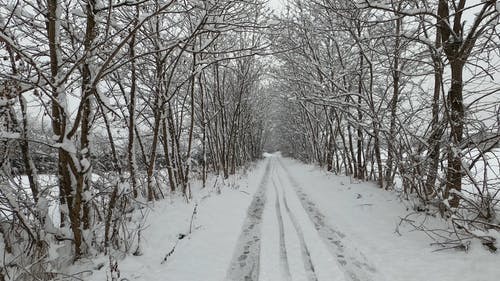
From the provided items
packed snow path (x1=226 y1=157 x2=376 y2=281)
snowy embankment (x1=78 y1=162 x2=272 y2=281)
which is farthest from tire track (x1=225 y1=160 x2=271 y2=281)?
snowy embankment (x1=78 y1=162 x2=272 y2=281)

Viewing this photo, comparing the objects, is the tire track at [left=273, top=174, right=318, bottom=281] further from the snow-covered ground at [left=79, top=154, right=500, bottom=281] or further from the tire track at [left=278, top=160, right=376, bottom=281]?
the tire track at [left=278, top=160, right=376, bottom=281]

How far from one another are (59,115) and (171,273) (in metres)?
2.43

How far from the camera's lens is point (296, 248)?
15.1 feet

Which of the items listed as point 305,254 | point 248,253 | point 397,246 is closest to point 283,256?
point 305,254

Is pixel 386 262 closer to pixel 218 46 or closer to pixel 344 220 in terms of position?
pixel 344 220

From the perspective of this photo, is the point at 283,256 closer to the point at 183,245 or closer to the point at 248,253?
the point at 248,253

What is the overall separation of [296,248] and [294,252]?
0.58ft

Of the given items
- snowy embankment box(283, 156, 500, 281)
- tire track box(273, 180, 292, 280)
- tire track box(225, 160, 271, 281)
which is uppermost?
snowy embankment box(283, 156, 500, 281)

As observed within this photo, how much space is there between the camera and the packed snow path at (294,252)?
374 cm

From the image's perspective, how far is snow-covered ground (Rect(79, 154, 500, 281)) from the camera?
3.72 m

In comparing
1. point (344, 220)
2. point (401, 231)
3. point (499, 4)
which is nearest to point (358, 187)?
point (344, 220)

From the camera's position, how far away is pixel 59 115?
11.5 ft

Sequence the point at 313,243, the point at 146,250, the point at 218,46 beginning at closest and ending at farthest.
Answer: the point at 146,250
the point at 313,243
the point at 218,46

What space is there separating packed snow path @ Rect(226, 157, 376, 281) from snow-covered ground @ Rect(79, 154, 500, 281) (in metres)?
0.01
